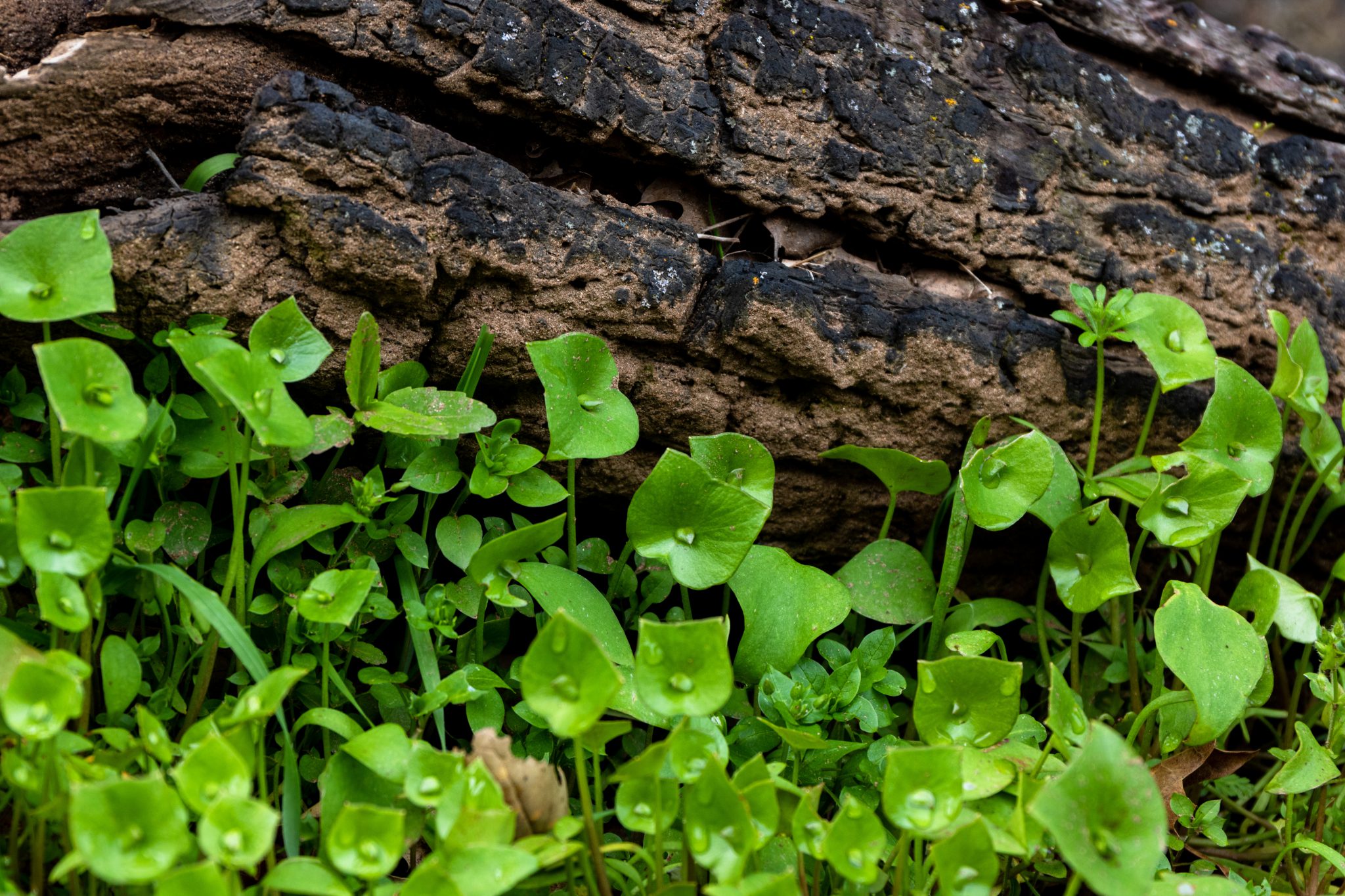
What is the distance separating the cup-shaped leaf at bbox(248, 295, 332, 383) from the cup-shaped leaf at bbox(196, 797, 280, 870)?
48cm

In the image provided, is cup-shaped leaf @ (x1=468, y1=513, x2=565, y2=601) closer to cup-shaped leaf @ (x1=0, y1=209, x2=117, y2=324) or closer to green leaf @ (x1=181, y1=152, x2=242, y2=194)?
cup-shaped leaf @ (x1=0, y1=209, x2=117, y2=324)

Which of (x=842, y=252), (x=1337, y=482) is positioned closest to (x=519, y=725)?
(x=842, y=252)

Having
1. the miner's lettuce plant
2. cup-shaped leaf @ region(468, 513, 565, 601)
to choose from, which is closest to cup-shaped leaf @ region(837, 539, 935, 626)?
the miner's lettuce plant

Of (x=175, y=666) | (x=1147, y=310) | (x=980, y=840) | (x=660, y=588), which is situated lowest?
(x=175, y=666)

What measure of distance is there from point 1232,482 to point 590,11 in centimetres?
115

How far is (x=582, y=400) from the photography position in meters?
1.26

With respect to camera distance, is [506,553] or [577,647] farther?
[506,553]

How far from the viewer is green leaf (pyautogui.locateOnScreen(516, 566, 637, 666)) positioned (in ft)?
4.04

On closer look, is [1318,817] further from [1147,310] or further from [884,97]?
[884,97]

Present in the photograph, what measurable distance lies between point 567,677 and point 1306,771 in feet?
3.25

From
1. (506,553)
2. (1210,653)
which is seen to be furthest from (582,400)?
(1210,653)

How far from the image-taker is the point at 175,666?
3.89 ft

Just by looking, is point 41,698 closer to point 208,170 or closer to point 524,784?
point 524,784

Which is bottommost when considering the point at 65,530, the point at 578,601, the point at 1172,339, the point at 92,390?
the point at 578,601
